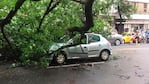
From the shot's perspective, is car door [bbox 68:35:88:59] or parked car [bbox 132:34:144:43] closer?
car door [bbox 68:35:88:59]

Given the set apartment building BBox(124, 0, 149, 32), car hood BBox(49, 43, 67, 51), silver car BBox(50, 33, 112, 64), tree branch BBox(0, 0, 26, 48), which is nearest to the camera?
tree branch BBox(0, 0, 26, 48)

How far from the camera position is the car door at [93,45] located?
15647 millimetres

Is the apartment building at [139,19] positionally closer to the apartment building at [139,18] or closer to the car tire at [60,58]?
the apartment building at [139,18]

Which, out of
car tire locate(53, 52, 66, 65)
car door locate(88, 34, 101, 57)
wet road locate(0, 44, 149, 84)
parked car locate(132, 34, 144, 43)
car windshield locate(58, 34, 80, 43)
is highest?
car windshield locate(58, 34, 80, 43)

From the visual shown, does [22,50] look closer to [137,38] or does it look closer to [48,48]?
[48,48]

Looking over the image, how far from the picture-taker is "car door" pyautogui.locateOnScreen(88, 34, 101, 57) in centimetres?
1565

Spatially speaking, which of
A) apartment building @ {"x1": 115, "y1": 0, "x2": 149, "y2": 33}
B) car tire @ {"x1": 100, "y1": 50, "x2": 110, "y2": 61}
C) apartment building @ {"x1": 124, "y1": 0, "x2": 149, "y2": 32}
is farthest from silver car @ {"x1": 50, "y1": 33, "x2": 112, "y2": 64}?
apartment building @ {"x1": 124, "y1": 0, "x2": 149, "y2": 32}

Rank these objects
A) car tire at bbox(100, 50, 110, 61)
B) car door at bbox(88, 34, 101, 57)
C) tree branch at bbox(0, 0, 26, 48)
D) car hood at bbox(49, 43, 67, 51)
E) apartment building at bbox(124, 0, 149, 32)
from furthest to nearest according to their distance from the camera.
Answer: apartment building at bbox(124, 0, 149, 32) < car tire at bbox(100, 50, 110, 61) < car door at bbox(88, 34, 101, 57) < car hood at bbox(49, 43, 67, 51) < tree branch at bbox(0, 0, 26, 48)

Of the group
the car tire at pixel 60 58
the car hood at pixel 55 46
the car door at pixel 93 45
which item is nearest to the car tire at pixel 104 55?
the car door at pixel 93 45

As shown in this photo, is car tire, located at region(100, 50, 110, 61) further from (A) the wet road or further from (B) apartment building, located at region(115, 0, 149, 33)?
(B) apartment building, located at region(115, 0, 149, 33)

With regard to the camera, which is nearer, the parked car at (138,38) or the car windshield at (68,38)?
the car windshield at (68,38)

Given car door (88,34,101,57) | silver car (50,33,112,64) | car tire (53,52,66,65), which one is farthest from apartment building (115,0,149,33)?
car tire (53,52,66,65)

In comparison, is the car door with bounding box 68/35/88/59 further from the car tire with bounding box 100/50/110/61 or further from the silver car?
the car tire with bounding box 100/50/110/61

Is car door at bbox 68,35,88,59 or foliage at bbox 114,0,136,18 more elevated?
foliage at bbox 114,0,136,18
